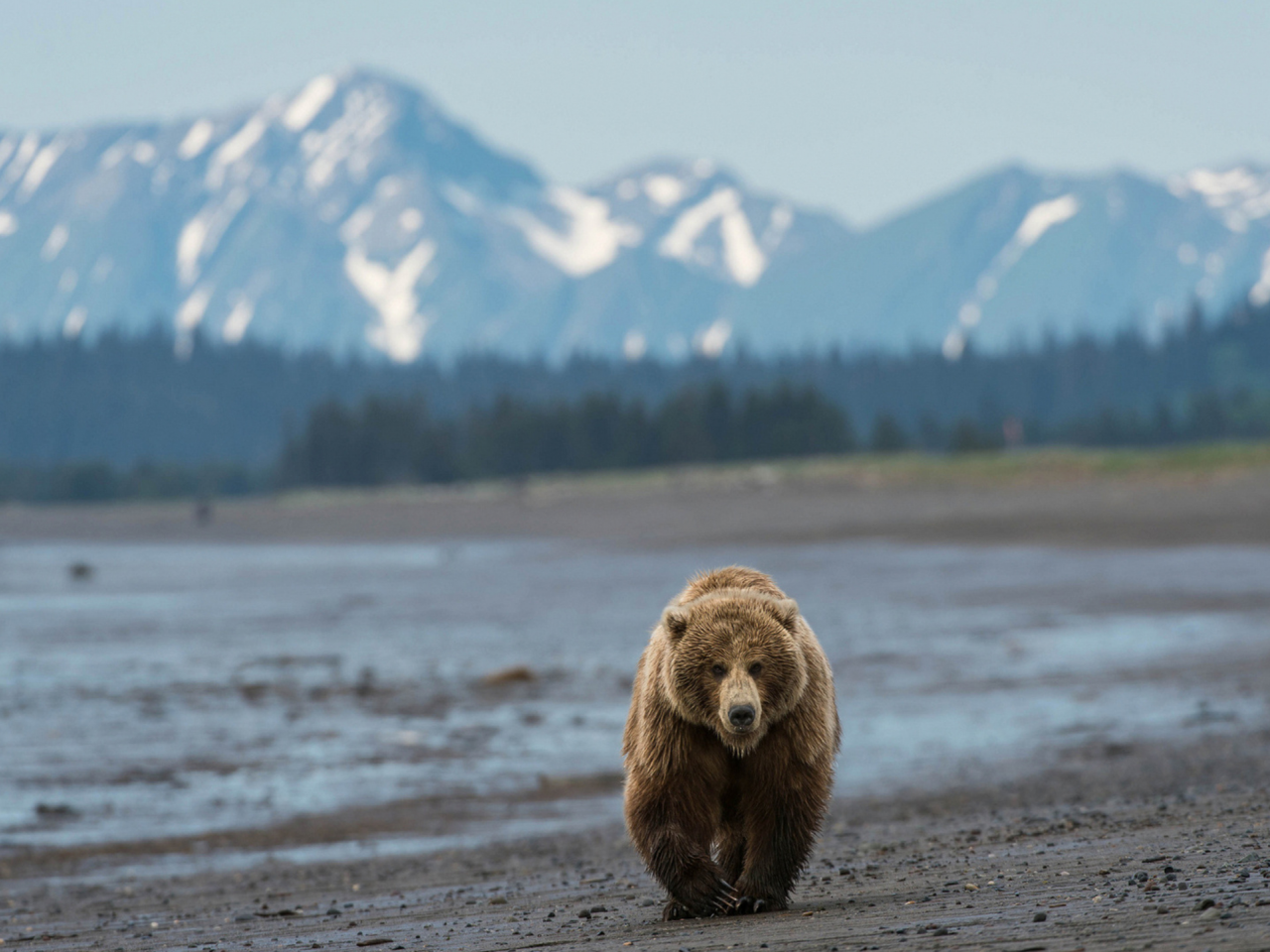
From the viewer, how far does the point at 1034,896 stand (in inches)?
271

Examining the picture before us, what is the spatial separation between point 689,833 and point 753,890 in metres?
0.43

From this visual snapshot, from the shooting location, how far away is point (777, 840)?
24.6 ft

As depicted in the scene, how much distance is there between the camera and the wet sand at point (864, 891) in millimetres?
6289

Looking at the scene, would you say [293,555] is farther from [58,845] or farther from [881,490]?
[58,845]

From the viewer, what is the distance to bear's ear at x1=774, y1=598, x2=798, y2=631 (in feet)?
24.3

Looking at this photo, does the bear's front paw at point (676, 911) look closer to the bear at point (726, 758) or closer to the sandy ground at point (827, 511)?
the bear at point (726, 758)

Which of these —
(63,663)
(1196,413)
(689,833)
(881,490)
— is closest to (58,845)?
(689,833)

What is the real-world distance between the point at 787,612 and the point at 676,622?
0.53 m

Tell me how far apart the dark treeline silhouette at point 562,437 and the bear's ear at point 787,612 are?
117158 millimetres

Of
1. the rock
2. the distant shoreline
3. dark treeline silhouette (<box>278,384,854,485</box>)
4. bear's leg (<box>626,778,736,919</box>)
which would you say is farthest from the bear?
dark treeline silhouette (<box>278,384,854,485</box>)

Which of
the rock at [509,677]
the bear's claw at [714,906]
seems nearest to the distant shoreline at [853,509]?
the rock at [509,677]

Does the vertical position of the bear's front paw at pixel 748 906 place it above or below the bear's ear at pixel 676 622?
below

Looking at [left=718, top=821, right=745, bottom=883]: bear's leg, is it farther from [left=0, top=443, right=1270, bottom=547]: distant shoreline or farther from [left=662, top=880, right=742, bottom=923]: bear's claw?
[left=0, top=443, right=1270, bottom=547]: distant shoreline

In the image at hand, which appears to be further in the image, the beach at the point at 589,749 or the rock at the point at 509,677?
the rock at the point at 509,677
